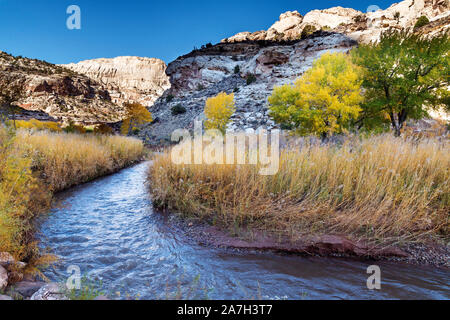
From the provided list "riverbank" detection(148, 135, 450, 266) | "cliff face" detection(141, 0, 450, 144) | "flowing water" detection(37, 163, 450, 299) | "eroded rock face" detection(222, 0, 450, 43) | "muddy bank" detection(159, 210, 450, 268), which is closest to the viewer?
"flowing water" detection(37, 163, 450, 299)

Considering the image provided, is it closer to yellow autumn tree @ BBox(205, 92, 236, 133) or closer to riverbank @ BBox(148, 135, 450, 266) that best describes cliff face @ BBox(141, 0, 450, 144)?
yellow autumn tree @ BBox(205, 92, 236, 133)

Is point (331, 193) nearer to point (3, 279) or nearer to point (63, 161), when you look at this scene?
point (3, 279)

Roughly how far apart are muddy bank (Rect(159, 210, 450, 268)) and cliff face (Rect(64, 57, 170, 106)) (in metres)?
102

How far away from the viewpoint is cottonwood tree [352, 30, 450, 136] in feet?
40.9

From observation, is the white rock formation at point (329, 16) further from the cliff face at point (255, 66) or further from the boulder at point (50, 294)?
the boulder at point (50, 294)

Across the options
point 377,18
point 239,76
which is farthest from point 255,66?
point 377,18

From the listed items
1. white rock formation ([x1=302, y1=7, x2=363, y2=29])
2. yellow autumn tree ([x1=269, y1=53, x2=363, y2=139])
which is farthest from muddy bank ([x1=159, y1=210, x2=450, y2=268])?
white rock formation ([x1=302, y1=7, x2=363, y2=29])

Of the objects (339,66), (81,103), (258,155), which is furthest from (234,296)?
(81,103)

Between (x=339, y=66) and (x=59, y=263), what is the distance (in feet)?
62.8

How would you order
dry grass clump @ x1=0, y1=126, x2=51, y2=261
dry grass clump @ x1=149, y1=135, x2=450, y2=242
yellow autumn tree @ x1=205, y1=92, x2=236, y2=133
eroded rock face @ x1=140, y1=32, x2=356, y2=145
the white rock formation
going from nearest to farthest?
dry grass clump @ x1=0, y1=126, x2=51, y2=261
dry grass clump @ x1=149, y1=135, x2=450, y2=242
yellow autumn tree @ x1=205, y1=92, x2=236, y2=133
eroded rock face @ x1=140, y1=32, x2=356, y2=145
the white rock formation

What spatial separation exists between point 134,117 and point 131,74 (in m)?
95.8

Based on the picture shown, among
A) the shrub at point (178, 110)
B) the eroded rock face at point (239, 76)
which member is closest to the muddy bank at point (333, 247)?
the eroded rock face at point (239, 76)

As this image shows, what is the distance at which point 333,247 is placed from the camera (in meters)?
2.99

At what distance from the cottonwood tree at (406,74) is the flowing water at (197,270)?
12311 millimetres
